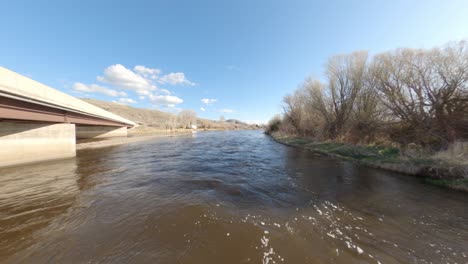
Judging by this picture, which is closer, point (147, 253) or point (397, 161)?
point (147, 253)

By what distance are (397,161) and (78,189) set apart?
17.9 m

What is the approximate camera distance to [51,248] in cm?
331

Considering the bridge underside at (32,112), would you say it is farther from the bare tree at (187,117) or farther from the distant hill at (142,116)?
the bare tree at (187,117)

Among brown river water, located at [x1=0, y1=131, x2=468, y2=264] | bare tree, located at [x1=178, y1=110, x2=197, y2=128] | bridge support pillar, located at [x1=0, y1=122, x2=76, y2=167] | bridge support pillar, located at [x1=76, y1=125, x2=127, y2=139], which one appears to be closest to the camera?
brown river water, located at [x1=0, y1=131, x2=468, y2=264]

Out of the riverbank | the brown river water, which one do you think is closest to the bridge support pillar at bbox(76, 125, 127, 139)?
the brown river water

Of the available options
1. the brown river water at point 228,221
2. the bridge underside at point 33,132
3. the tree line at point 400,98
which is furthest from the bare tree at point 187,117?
the brown river water at point 228,221

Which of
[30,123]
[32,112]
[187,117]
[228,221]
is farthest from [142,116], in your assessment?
[228,221]

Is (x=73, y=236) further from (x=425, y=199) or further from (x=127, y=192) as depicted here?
(x=425, y=199)

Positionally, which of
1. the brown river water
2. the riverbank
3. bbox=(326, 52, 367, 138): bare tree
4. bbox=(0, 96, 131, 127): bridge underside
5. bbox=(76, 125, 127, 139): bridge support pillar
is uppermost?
bbox=(326, 52, 367, 138): bare tree

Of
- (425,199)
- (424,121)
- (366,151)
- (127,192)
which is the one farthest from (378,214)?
(424,121)

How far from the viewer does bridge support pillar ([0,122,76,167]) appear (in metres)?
10.6

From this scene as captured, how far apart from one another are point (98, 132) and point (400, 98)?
45.3 meters

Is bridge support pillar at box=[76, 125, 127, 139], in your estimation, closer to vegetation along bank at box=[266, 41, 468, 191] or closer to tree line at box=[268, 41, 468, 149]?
vegetation along bank at box=[266, 41, 468, 191]

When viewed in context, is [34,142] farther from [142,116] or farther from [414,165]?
A: [142,116]
